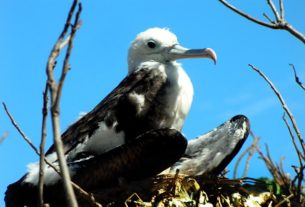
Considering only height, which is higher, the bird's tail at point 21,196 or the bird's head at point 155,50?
the bird's head at point 155,50

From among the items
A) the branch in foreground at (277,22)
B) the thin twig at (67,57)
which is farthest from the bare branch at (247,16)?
the thin twig at (67,57)

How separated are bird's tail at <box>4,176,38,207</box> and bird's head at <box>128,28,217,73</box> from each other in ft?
4.14

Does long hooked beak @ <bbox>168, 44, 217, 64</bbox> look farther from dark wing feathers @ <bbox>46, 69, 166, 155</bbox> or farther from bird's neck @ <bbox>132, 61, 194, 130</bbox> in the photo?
dark wing feathers @ <bbox>46, 69, 166, 155</bbox>

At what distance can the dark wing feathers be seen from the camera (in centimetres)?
430

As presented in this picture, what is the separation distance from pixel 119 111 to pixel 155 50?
2.40 ft

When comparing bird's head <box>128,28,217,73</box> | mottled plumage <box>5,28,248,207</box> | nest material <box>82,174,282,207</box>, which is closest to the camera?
nest material <box>82,174,282,207</box>

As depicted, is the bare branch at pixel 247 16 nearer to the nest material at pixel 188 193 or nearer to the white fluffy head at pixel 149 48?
the nest material at pixel 188 193

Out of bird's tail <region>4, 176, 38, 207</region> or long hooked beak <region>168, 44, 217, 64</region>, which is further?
long hooked beak <region>168, 44, 217, 64</region>

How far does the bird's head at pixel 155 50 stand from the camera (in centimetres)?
485

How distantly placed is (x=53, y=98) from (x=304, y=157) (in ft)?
4.36

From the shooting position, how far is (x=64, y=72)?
192 cm

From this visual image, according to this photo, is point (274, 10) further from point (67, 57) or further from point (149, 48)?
point (149, 48)

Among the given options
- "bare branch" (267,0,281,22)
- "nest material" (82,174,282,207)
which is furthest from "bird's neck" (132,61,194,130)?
"bare branch" (267,0,281,22)

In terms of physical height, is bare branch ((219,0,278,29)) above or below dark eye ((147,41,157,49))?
below
